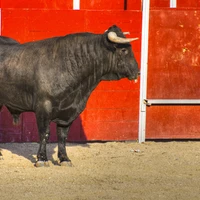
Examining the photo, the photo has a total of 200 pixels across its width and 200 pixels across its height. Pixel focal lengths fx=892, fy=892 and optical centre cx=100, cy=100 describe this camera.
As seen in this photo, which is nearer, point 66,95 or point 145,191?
point 145,191

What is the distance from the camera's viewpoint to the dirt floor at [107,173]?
7973 mm

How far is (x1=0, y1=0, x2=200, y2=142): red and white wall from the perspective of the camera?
37.3ft

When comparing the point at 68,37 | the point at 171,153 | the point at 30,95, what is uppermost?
the point at 68,37

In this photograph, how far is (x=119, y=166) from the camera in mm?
9641

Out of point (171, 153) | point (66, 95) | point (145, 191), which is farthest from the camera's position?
point (171, 153)

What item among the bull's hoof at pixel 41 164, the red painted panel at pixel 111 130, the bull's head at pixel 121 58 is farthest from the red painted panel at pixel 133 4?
the bull's hoof at pixel 41 164

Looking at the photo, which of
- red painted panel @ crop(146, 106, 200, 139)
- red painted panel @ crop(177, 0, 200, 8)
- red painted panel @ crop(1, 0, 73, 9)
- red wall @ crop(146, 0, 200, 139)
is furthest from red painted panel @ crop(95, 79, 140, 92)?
red painted panel @ crop(177, 0, 200, 8)

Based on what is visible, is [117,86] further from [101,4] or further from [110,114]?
[101,4]

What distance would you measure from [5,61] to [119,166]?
5.51 ft

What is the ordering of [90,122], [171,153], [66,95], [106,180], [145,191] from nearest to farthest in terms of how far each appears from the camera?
[145,191]
[106,180]
[66,95]
[171,153]
[90,122]

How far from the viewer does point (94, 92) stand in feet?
37.7

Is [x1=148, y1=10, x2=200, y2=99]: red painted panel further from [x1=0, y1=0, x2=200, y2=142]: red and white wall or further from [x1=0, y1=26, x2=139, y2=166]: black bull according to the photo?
[x1=0, y1=26, x2=139, y2=166]: black bull

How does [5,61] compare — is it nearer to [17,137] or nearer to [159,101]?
[17,137]

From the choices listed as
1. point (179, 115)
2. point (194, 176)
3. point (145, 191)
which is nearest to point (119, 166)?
point (194, 176)
